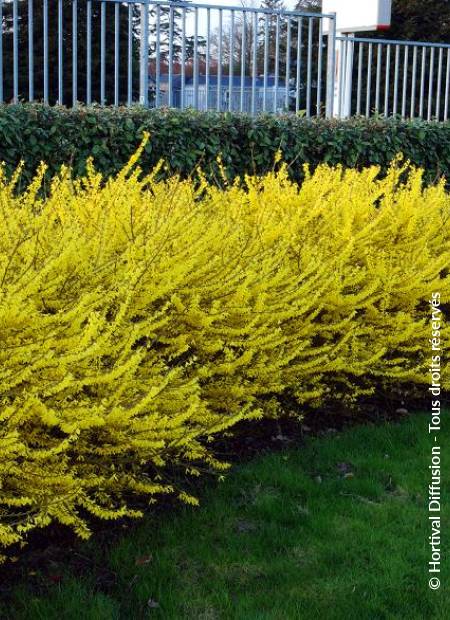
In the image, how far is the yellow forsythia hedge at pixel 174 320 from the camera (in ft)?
8.79

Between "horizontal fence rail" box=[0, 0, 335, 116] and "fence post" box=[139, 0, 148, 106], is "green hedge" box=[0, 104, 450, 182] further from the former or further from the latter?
"fence post" box=[139, 0, 148, 106]

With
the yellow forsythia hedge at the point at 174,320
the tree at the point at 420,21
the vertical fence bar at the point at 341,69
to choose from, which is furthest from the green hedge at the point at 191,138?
the tree at the point at 420,21

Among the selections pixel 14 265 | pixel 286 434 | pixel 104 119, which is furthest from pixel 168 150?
pixel 14 265

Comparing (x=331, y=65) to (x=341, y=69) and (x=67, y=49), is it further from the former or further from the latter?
(x=67, y=49)

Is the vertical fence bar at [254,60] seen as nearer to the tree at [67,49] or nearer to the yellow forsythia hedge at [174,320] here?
the yellow forsythia hedge at [174,320]

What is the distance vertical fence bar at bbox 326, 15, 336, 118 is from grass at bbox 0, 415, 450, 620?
6.94 m

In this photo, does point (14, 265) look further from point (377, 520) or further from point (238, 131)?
point (238, 131)

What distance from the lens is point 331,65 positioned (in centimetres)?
995

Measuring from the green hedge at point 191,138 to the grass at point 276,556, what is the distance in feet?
9.60

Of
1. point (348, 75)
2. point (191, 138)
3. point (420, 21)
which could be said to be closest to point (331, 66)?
point (348, 75)

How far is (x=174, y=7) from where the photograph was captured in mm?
8609

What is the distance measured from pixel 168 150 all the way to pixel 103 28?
6.18 feet

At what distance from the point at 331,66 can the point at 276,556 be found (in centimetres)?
790

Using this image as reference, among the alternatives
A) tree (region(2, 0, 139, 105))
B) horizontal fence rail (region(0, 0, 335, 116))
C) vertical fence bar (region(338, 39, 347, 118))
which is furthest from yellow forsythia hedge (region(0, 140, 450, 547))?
tree (region(2, 0, 139, 105))
